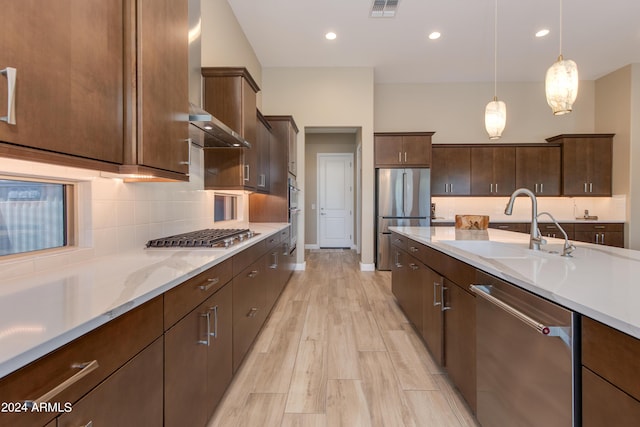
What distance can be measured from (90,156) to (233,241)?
0.98m

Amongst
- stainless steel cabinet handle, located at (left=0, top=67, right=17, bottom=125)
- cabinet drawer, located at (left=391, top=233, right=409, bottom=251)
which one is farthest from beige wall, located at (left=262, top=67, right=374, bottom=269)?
stainless steel cabinet handle, located at (left=0, top=67, right=17, bottom=125)

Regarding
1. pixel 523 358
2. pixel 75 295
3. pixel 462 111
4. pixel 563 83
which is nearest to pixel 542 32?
pixel 462 111

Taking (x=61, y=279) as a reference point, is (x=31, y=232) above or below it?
above

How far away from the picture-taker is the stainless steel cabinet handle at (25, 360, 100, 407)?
1.84ft

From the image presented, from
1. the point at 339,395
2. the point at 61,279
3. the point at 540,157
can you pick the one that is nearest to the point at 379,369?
the point at 339,395

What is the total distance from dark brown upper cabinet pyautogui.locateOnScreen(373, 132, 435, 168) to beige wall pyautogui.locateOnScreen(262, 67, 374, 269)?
0.18m

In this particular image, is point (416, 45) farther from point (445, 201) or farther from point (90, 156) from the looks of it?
point (90, 156)

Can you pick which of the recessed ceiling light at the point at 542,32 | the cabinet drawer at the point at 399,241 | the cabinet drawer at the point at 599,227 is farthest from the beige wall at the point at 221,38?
the cabinet drawer at the point at 599,227

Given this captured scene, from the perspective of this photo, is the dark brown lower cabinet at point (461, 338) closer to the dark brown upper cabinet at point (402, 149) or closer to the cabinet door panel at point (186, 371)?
the cabinet door panel at point (186, 371)

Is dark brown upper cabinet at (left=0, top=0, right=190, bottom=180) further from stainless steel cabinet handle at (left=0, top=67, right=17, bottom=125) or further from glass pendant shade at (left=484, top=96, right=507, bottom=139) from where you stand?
glass pendant shade at (left=484, top=96, right=507, bottom=139)

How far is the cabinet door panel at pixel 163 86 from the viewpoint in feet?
4.11

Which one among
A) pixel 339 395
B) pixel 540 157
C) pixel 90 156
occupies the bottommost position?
pixel 339 395

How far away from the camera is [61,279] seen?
1055 mm

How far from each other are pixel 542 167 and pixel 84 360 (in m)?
6.65
